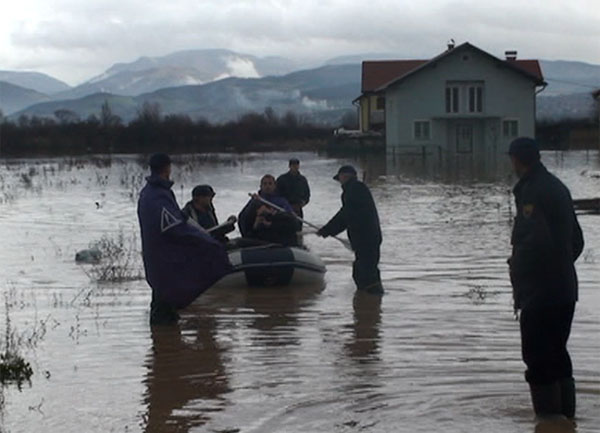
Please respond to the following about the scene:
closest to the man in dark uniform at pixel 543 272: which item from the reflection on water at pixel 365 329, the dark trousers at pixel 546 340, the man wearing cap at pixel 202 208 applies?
the dark trousers at pixel 546 340

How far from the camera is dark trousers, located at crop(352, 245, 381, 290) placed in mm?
13609

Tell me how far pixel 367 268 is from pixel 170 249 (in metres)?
3.41

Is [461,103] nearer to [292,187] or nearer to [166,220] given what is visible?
[292,187]

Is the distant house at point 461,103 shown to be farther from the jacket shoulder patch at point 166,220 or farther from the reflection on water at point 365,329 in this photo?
the jacket shoulder patch at point 166,220

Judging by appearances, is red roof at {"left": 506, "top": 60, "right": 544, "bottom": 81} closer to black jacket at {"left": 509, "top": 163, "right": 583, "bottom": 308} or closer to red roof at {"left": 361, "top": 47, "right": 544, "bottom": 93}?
red roof at {"left": 361, "top": 47, "right": 544, "bottom": 93}

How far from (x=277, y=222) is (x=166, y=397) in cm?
620

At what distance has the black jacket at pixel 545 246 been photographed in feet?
24.0

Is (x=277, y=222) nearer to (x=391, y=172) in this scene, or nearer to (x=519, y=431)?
(x=519, y=431)

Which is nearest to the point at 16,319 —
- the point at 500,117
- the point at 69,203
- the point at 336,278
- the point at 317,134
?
the point at 336,278

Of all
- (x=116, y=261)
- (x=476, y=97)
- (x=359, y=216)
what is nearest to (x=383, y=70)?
(x=476, y=97)

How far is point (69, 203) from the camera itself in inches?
1195

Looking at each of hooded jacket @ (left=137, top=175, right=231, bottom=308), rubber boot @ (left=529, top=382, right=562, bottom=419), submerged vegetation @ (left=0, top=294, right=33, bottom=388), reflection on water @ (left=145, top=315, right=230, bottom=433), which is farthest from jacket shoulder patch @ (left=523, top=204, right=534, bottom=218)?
hooded jacket @ (left=137, top=175, right=231, bottom=308)

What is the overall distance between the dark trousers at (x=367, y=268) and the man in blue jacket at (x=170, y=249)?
2.83 meters

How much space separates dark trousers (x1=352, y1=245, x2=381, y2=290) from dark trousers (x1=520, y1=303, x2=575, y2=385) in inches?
241
